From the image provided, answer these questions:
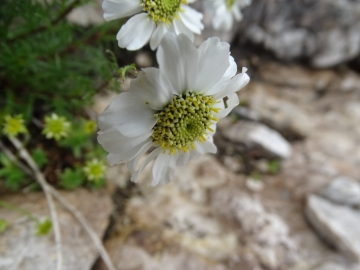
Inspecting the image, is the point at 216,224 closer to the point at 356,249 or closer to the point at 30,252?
the point at 356,249

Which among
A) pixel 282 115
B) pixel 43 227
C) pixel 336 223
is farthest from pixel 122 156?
pixel 282 115

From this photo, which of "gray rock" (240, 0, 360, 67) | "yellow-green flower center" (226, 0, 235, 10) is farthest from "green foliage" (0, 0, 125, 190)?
"gray rock" (240, 0, 360, 67)

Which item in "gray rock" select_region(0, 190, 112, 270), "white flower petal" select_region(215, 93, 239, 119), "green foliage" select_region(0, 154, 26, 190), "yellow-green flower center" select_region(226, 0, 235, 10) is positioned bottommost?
"gray rock" select_region(0, 190, 112, 270)

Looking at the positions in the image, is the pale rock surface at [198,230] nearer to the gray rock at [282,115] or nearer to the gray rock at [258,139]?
the gray rock at [258,139]

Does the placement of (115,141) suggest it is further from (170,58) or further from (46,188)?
(46,188)

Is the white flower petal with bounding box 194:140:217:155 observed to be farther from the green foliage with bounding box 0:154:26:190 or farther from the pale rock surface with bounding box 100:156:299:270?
the green foliage with bounding box 0:154:26:190

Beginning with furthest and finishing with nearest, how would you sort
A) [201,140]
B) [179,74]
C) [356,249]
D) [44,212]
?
1. [356,249]
2. [44,212]
3. [201,140]
4. [179,74]

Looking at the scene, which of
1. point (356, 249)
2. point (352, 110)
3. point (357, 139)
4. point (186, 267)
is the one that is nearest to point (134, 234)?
point (186, 267)
